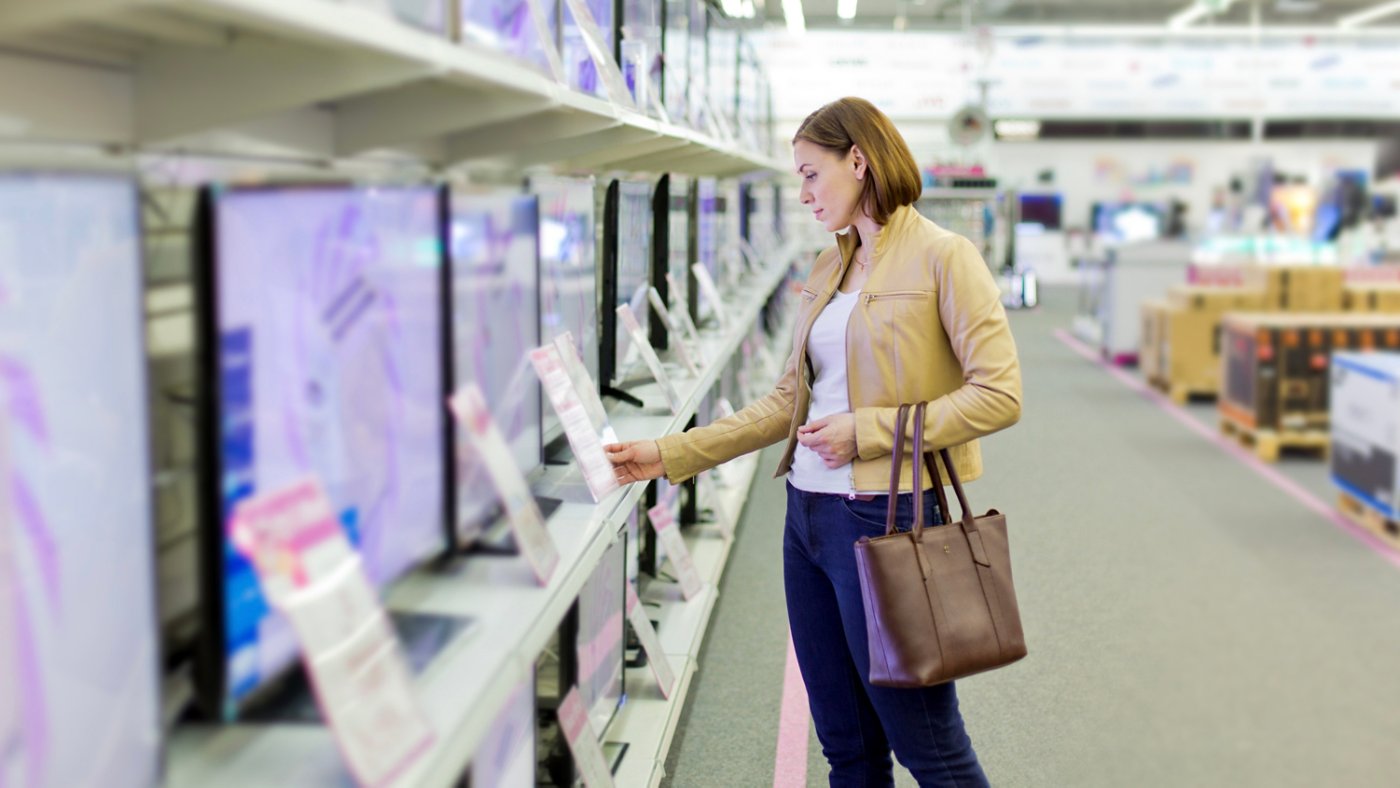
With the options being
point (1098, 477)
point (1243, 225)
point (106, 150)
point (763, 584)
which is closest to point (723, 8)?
point (1098, 477)

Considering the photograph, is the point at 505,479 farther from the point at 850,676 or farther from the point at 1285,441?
the point at 1285,441

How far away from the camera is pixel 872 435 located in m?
1.92

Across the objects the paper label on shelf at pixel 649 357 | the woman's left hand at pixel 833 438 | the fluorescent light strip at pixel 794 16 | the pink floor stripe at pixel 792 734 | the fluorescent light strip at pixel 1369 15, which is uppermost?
the fluorescent light strip at pixel 1369 15

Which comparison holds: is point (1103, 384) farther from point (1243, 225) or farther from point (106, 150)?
point (106, 150)

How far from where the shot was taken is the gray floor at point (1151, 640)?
7.43 ft

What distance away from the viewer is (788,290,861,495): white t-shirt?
6.61 ft

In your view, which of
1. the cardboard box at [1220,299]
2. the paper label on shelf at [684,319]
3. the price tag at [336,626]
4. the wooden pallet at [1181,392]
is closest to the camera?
the price tag at [336,626]

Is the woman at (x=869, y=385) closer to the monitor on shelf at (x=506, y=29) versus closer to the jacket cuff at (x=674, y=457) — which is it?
the jacket cuff at (x=674, y=457)

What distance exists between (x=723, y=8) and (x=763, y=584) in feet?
13.8

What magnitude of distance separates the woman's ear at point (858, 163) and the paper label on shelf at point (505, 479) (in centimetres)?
80

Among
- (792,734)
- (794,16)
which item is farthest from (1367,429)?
(794,16)

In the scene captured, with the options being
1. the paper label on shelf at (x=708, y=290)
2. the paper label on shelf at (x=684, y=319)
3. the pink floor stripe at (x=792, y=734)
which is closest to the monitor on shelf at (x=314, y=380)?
the pink floor stripe at (x=792, y=734)

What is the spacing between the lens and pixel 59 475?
2.65 feet

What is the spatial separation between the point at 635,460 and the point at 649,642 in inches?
29.7
